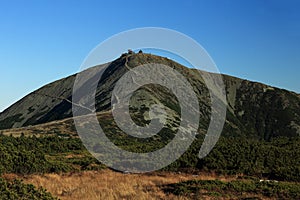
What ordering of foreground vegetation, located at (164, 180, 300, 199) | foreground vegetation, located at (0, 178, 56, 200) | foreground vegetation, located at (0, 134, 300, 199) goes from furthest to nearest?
foreground vegetation, located at (0, 134, 300, 199), foreground vegetation, located at (164, 180, 300, 199), foreground vegetation, located at (0, 178, 56, 200)

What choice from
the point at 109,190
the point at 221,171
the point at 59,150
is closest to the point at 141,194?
the point at 109,190

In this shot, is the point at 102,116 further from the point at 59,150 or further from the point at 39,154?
the point at 39,154

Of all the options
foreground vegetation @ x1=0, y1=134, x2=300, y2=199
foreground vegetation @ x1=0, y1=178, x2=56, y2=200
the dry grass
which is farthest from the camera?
foreground vegetation @ x1=0, y1=134, x2=300, y2=199

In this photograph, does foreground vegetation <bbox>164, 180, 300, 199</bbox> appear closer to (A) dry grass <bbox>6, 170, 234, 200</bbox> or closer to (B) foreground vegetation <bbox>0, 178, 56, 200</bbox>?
(A) dry grass <bbox>6, 170, 234, 200</bbox>

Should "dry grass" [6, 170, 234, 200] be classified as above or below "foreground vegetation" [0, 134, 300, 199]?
below

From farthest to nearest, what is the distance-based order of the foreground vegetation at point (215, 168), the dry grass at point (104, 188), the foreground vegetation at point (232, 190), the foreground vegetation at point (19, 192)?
the foreground vegetation at point (215, 168)
the foreground vegetation at point (232, 190)
the dry grass at point (104, 188)
the foreground vegetation at point (19, 192)

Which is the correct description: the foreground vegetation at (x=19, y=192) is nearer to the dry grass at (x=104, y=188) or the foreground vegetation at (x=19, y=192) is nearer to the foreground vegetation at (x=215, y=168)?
the foreground vegetation at (x=215, y=168)

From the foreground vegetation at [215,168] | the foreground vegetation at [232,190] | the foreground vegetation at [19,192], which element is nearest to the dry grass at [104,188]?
the foreground vegetation at [215,168]

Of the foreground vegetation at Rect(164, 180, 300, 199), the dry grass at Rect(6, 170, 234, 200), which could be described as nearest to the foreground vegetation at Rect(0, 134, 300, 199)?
the foreground vegetation at Rect(164, 180, 300, 199)

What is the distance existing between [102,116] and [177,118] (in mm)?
42113

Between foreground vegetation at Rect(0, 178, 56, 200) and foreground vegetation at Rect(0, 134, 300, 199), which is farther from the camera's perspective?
foreground vegetation at Rect(0, 134, 300, 199)

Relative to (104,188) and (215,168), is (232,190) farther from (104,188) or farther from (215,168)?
(215,168)

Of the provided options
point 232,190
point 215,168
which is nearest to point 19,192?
point 232,190

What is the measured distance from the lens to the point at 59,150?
2188 inches
